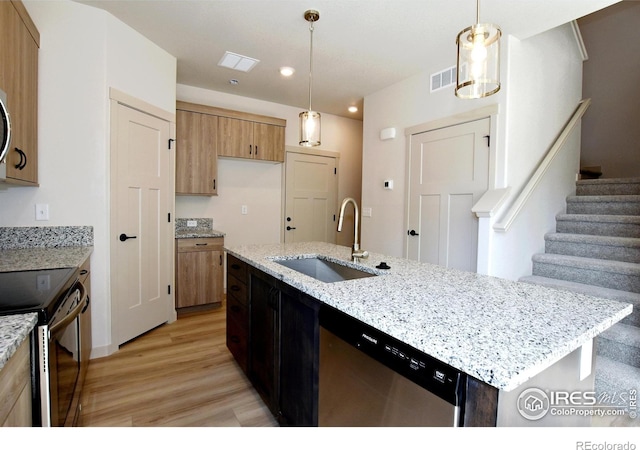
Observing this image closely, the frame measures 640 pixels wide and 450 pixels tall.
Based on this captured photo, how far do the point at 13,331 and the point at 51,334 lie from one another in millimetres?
217

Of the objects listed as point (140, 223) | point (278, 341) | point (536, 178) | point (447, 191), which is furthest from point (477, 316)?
point (140, 223)

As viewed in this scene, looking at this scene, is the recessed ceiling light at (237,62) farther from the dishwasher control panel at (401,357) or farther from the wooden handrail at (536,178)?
the dishwasher control panel at (401,357)

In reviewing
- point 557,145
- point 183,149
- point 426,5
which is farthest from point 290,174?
point 557,145

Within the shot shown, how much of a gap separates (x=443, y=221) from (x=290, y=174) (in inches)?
93.4

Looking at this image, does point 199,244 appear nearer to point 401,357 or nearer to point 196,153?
point 196,153

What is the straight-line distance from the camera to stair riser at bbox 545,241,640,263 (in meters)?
2.67

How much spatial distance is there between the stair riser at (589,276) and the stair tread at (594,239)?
0.33 metres

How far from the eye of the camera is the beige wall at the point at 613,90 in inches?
170

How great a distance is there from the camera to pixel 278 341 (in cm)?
172

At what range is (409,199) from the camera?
12.6ft

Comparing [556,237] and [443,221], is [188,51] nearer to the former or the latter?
[443,221]

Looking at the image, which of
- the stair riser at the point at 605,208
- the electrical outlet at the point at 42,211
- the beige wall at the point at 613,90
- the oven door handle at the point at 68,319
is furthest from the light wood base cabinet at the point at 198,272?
the beige wall at the point at 613,90
